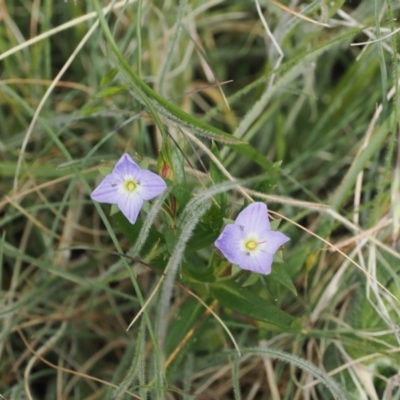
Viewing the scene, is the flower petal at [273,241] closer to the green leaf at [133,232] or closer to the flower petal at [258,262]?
the flower petal at [258,262]

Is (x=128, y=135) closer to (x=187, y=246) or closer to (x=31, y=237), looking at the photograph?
(x=31, y=237)

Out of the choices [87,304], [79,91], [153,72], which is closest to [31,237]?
[87,304]

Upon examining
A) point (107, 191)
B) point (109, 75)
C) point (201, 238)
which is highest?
point (109, 75)

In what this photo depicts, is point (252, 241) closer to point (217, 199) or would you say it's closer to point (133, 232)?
point (217, 199)

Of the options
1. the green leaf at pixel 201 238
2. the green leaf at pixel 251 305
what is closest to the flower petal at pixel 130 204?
the green leaf at pixel 201 238

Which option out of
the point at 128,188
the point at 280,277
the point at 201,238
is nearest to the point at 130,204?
the point at 128,188

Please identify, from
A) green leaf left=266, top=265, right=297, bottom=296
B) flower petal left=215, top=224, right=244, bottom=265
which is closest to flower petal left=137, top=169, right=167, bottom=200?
flower petal left=215, top=224, right=244, bottom=265
